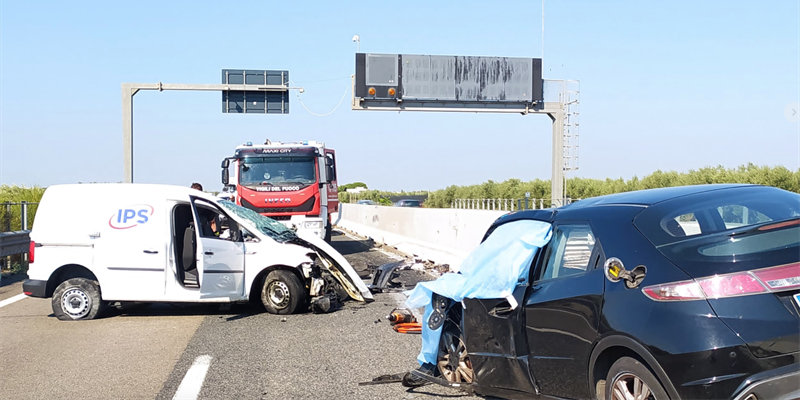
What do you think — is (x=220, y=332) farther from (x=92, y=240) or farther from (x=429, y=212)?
(x=429, y=212)

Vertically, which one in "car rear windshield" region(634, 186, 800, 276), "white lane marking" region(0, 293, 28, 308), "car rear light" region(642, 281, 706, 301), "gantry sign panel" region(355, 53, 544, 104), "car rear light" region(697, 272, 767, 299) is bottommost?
"white lane marking" region(0, 293, 28, 308)

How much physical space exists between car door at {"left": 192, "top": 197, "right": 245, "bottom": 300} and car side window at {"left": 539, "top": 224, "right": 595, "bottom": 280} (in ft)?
20.7

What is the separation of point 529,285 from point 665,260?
123 cm

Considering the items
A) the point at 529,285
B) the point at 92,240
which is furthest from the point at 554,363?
the point at 92,240

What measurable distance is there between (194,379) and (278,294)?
387 cm

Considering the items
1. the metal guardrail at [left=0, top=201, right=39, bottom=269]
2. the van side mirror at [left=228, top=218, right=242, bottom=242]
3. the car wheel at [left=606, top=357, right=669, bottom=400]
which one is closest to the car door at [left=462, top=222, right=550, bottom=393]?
the car wheel at [left=606, top=357, right=669, bottom=400]

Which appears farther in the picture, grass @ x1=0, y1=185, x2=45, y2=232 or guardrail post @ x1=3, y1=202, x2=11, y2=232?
grass @ x1=0, y1=185, x2=45, y2=232

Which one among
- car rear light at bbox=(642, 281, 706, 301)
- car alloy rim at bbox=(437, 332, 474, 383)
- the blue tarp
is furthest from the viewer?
car alloy rim at bbox=(437, 332, 474, 383)

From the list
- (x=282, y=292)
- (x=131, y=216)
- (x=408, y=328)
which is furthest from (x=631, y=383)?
(x=131, y=216)

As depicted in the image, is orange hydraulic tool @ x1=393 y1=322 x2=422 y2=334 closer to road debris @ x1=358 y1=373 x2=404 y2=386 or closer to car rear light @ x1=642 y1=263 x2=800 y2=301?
road debris @ x1=358 y1=373 x2=404 y2=386

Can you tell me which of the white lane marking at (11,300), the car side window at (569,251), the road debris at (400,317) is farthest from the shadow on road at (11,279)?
the car side window at (569,251)

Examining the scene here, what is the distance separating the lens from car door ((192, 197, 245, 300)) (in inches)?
406

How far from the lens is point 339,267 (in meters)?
11.1

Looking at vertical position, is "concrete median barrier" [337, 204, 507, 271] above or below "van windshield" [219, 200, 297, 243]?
below
